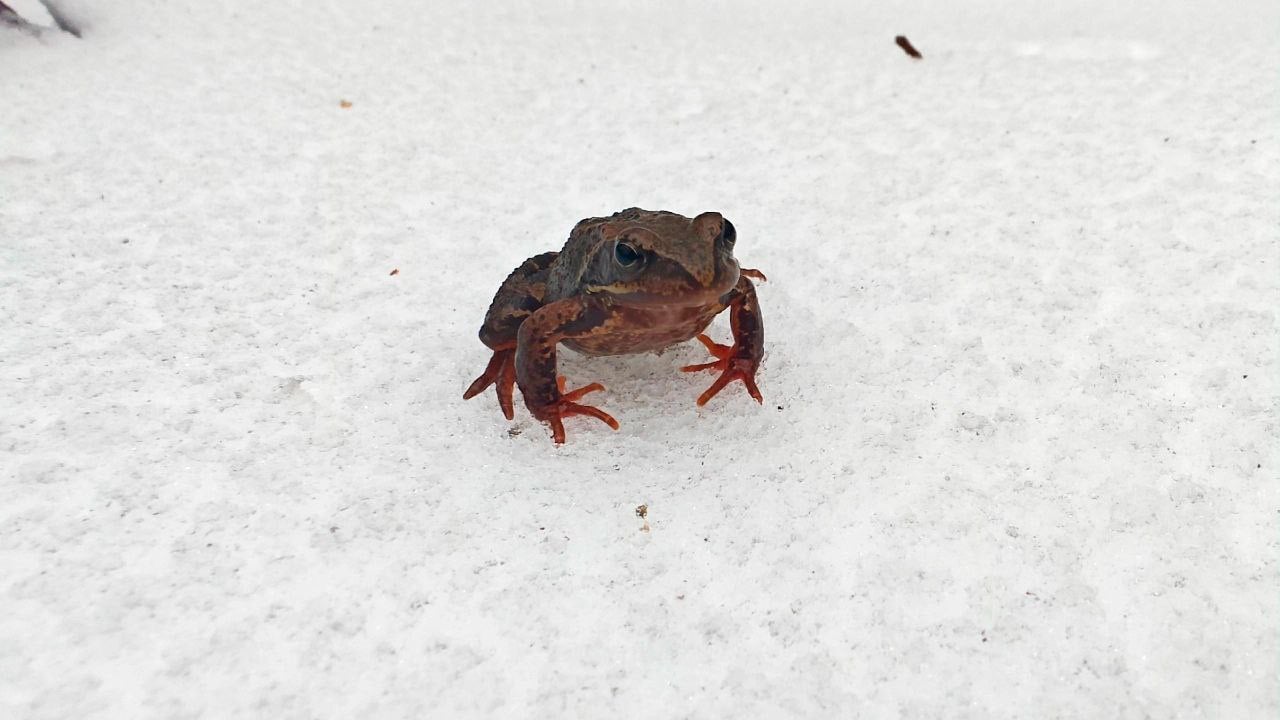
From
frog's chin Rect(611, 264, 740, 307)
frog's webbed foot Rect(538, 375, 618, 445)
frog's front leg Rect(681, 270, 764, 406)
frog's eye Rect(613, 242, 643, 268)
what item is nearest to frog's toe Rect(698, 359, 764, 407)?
frog's front leg Rect(681, 270, 764, 406)

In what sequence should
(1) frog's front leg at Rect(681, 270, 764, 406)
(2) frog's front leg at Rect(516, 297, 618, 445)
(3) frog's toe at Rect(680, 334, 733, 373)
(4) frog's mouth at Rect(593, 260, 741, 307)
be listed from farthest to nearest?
1. (3) frog's toe at Rect(680, 334, 733, 373)
2. (1) frog's front leg at Rect(681, 270, 764, 406)
3. (2) frog's front leg at Rect(516, 297, 618, 445)
4. (4) frog's mouth at Rect(593, 260, 741, 307)

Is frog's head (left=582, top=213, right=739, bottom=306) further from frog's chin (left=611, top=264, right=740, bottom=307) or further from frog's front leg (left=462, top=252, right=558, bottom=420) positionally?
frog's front leg (left=462, top=252, right=558, bottom=420)

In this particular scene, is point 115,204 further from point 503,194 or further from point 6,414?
point 503,194

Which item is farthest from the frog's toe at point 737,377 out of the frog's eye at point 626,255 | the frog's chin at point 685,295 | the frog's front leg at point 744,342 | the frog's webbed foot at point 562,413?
the frog's eye at point 626,255

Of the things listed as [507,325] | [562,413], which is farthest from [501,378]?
[562,413]

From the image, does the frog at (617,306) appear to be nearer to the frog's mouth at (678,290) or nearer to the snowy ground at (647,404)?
the frog's mouth at (678,290)

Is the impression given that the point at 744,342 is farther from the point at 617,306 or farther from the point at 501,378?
the point at 501,378

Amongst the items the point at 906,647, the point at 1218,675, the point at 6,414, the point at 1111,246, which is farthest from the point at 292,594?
the point at 1111,246
